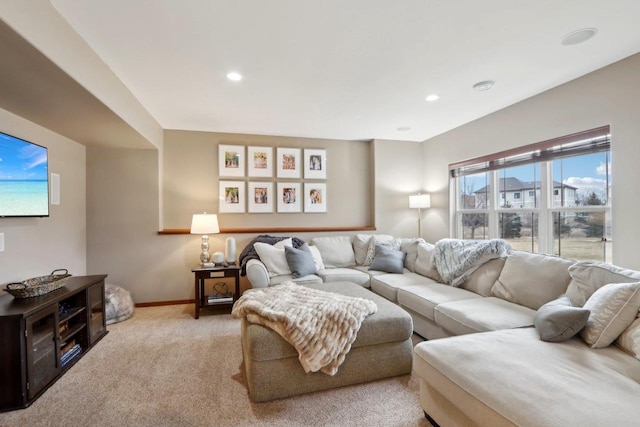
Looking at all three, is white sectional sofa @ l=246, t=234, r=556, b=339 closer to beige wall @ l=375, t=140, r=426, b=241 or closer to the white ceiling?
beige wall @ l=375, t=140, r=426, b=241

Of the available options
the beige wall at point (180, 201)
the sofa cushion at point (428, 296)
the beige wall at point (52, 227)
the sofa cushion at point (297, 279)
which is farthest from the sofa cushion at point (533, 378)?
the beige wall at point (52, 227)

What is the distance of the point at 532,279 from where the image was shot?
93.7 inches

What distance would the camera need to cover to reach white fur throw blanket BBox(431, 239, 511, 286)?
9.44ft

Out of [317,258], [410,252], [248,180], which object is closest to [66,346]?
[317,258]

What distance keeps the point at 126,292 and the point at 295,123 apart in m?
2.97

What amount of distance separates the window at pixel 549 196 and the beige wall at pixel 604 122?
0.36 ft

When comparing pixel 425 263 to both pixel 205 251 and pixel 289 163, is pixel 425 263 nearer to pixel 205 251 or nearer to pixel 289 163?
pixel 289 163

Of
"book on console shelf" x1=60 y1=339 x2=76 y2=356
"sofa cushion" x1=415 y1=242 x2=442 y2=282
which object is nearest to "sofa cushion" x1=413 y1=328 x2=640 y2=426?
"sofa cushion" x1=415 y1=242 x2=442 y2=282

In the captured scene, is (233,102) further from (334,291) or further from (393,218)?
(393,218)

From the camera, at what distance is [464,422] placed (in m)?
1.41

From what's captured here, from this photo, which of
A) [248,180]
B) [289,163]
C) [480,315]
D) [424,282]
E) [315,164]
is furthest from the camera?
[315,164]

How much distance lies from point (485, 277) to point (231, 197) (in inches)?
131

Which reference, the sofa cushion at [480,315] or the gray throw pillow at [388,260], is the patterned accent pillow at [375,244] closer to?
the gray throw pillow at [388,260]

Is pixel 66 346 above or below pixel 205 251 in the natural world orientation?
below
